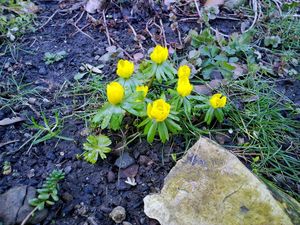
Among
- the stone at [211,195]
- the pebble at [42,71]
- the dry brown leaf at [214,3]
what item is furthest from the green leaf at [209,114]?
the dry brown leaf at [214,3]

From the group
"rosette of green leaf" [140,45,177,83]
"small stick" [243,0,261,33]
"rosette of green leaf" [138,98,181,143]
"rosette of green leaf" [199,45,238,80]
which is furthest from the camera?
"small stick" [243,0,261,33]

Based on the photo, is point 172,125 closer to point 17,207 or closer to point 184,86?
point 184,86

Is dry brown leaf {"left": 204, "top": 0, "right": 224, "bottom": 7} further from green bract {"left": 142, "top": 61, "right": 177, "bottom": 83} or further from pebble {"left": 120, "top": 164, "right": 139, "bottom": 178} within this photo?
pebble {"left": 120, "top": 164, "right": 139, "bottom": 178}

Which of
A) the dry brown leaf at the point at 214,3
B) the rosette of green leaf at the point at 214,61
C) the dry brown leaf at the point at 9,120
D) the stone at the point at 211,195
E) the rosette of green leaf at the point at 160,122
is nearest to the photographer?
the stone at the point at 211,195

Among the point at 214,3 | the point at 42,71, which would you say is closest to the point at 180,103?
the point at 42,71

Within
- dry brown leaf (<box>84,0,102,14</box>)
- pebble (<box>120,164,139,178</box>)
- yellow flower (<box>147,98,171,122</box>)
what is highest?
yellow flower (<box>147,98,171,122</box>)

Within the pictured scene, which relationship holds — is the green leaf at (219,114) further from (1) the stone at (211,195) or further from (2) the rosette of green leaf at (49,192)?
(2) the rosette of green leaf at (49,192)

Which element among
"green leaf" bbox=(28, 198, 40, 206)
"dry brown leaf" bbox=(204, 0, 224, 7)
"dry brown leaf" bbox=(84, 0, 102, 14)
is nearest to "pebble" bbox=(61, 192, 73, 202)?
"green leaf" bbox=(28, 198, 40, 206)

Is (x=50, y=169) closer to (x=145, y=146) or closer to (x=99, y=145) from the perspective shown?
(x=99, y=145)
